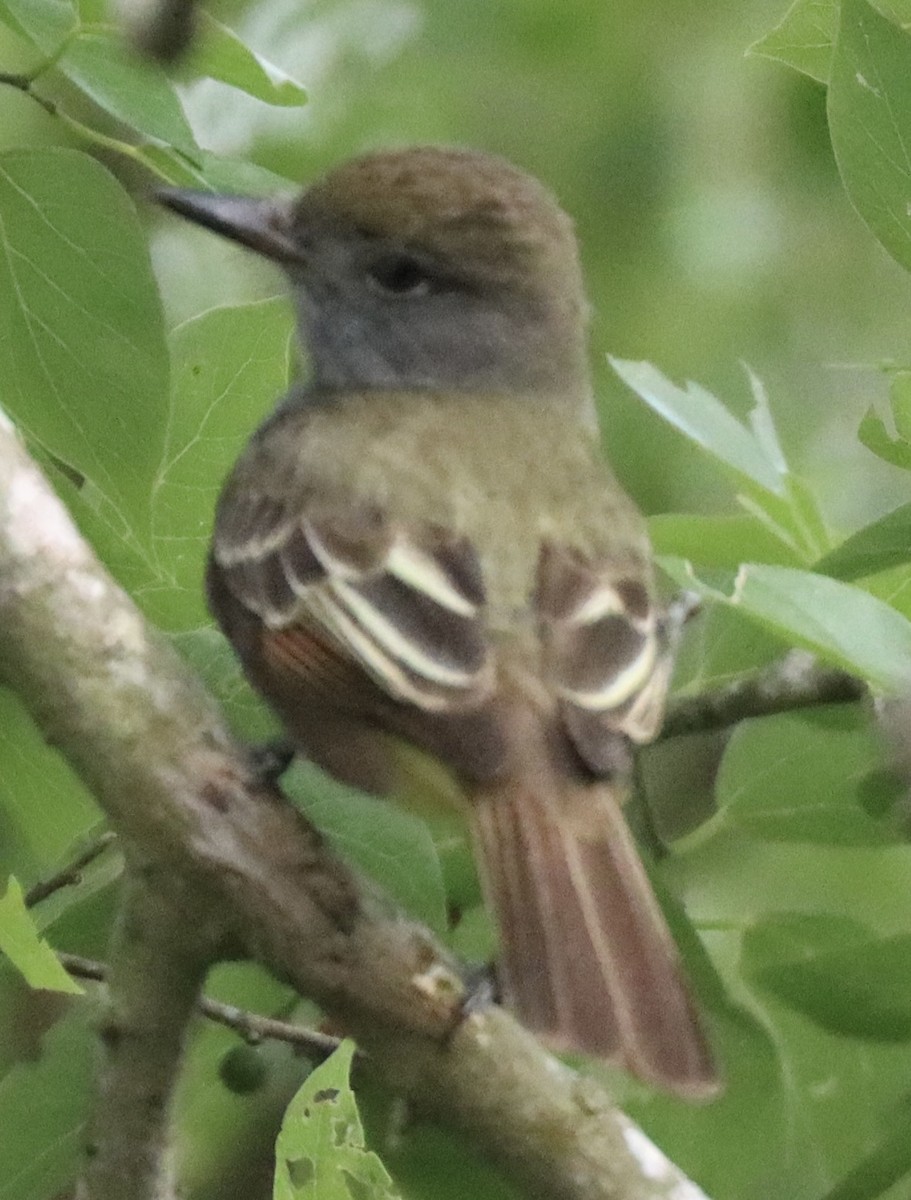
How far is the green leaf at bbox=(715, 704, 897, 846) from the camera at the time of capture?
221 centimetres

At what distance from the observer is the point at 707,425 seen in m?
1.97

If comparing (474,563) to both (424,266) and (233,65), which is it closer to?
(233,65)

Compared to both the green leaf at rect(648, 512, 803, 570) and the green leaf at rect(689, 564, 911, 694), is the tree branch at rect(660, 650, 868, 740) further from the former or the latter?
the green leaf at rect(689, 564, 911, 694)

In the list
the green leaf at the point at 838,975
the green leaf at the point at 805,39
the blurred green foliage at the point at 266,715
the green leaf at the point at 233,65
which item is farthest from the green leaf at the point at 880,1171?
the green leaf at the point at 233,65

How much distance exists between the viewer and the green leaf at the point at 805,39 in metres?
2.18

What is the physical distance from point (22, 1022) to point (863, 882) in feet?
4.30

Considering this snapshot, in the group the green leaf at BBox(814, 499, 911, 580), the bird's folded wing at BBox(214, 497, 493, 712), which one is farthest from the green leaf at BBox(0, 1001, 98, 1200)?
the green leaf at BBox(814, 499, 911, 580)

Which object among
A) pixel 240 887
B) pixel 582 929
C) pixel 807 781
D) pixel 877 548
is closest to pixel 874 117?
pixel 877 548

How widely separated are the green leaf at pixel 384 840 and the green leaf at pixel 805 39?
851 mm

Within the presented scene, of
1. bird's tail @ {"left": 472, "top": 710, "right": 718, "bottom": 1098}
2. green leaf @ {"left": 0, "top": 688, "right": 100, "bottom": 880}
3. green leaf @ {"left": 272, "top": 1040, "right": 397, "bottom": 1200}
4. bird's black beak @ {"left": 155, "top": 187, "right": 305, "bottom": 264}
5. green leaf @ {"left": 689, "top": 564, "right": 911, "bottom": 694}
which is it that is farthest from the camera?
bird's black beak @ {"left": 155, "top": 187, "right": 305, "bottom": 264}

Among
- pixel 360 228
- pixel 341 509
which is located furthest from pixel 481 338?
pixel 341 509

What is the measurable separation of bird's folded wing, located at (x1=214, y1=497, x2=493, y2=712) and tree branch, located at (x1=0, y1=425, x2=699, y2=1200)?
0.23m

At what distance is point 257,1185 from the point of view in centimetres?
288

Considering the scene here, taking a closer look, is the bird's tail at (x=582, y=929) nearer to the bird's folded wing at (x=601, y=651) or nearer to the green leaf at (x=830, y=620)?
the bird's folded wing at (x=601, y=651)
